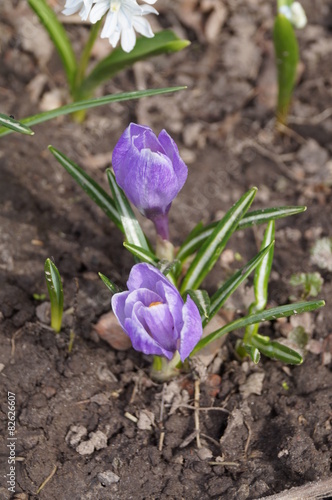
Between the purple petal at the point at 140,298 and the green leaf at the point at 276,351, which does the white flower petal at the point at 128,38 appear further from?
the green leaf at the point at 276,351

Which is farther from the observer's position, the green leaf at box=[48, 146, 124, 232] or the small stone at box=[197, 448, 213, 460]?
the green leaf at box=[48, 146, 124, 232]

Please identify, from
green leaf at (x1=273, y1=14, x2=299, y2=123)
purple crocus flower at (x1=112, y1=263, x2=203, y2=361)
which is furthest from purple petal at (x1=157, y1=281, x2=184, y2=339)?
green leaf at (x1=273, y1=14, x2=299, y2=123)

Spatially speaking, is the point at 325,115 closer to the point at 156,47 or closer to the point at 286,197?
the point at 286,197

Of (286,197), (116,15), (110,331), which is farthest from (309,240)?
(116,15)

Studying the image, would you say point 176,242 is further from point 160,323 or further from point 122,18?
point 160,323

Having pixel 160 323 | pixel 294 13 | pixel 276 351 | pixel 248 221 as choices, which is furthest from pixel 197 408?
pixel 294 13

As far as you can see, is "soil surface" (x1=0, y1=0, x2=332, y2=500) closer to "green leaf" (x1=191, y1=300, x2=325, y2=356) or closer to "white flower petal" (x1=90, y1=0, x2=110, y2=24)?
"green leaf" (x1=191, y1=300, x2=325, y2=356)
